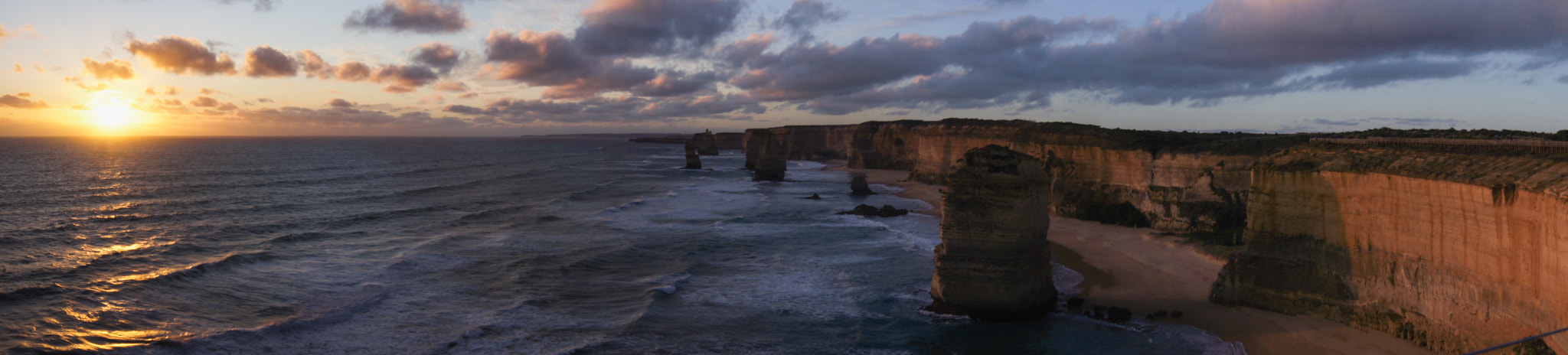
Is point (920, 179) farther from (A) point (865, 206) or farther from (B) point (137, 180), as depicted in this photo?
(B) point (137, 180)

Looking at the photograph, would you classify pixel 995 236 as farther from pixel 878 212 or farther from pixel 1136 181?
pixel 878 212

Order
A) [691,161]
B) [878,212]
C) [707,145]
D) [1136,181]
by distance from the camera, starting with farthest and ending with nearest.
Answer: [707,145], [691,161], [878,212], [1136,181]

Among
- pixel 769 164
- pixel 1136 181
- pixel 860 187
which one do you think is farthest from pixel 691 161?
pixel 1136 181

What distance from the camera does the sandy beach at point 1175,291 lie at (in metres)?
17.6

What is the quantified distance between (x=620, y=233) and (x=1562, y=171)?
→ 3365 cm

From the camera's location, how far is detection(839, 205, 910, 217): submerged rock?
44.2 metres

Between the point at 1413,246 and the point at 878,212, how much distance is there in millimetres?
29269

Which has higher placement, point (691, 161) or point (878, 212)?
point (691, 161)

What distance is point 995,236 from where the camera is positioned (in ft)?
65.9

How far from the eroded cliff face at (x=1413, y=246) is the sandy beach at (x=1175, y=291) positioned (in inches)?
24.3

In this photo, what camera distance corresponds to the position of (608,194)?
2371 inches

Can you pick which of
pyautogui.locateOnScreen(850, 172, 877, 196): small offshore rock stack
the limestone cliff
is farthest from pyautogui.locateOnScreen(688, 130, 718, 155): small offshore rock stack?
pyautogui.locateOnScreen(850, 172, 877, 196): small offshore rock stack

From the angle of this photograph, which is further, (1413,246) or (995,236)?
(995,236)

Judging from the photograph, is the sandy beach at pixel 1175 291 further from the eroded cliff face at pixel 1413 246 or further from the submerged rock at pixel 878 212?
the submerged rock at pixel 878 212
